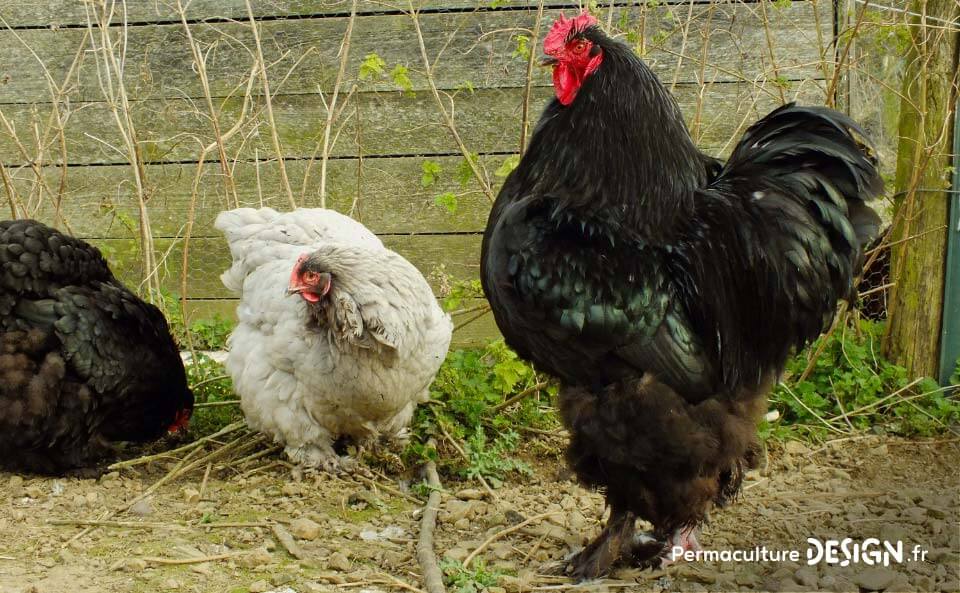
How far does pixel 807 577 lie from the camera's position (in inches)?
127

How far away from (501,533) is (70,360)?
242 cm

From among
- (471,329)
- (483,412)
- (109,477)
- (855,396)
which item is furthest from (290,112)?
(855,396)

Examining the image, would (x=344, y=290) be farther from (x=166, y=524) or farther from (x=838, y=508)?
(x=838, y=508)

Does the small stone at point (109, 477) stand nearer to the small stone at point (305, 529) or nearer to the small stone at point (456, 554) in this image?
the small stone at point (305, 529)

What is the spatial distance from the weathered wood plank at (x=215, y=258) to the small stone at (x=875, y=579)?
3.23 meters

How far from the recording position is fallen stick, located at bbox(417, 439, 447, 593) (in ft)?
10.6

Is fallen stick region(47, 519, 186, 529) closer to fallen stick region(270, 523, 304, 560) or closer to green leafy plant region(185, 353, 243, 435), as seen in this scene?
fallen stick region(270, 523, 304, 560)

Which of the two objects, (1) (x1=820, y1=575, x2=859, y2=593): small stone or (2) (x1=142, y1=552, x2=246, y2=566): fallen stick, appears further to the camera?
(2) (x1=142, y1=552, x2=246, y2=566): fallen stick

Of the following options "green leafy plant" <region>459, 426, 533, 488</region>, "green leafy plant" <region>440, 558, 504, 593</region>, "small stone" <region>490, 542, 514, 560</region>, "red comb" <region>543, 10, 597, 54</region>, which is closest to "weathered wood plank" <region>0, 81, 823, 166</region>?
"green leafy plant" <region>459, 426, 533, 488</region>

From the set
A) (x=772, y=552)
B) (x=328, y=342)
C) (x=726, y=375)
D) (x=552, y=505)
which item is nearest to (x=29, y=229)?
(x=328, y=342)

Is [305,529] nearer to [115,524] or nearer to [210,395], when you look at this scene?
[115,524]

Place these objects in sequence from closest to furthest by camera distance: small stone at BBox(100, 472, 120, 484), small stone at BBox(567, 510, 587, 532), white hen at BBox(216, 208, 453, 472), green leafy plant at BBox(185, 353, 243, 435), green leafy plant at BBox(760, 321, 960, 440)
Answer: small stone at BBox(567, 510, 587, 532) < white hen at BBox(216, 208, 453, 472) < small stone at BBox(100, 472, 120, 484) < green leafy plant at BBox(760, 321, 960, 440) < green leafy plant at BBox(185, 353, 243, 435)

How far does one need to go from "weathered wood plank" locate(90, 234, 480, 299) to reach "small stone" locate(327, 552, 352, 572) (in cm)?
264

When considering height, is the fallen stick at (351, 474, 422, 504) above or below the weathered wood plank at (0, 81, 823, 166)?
below
